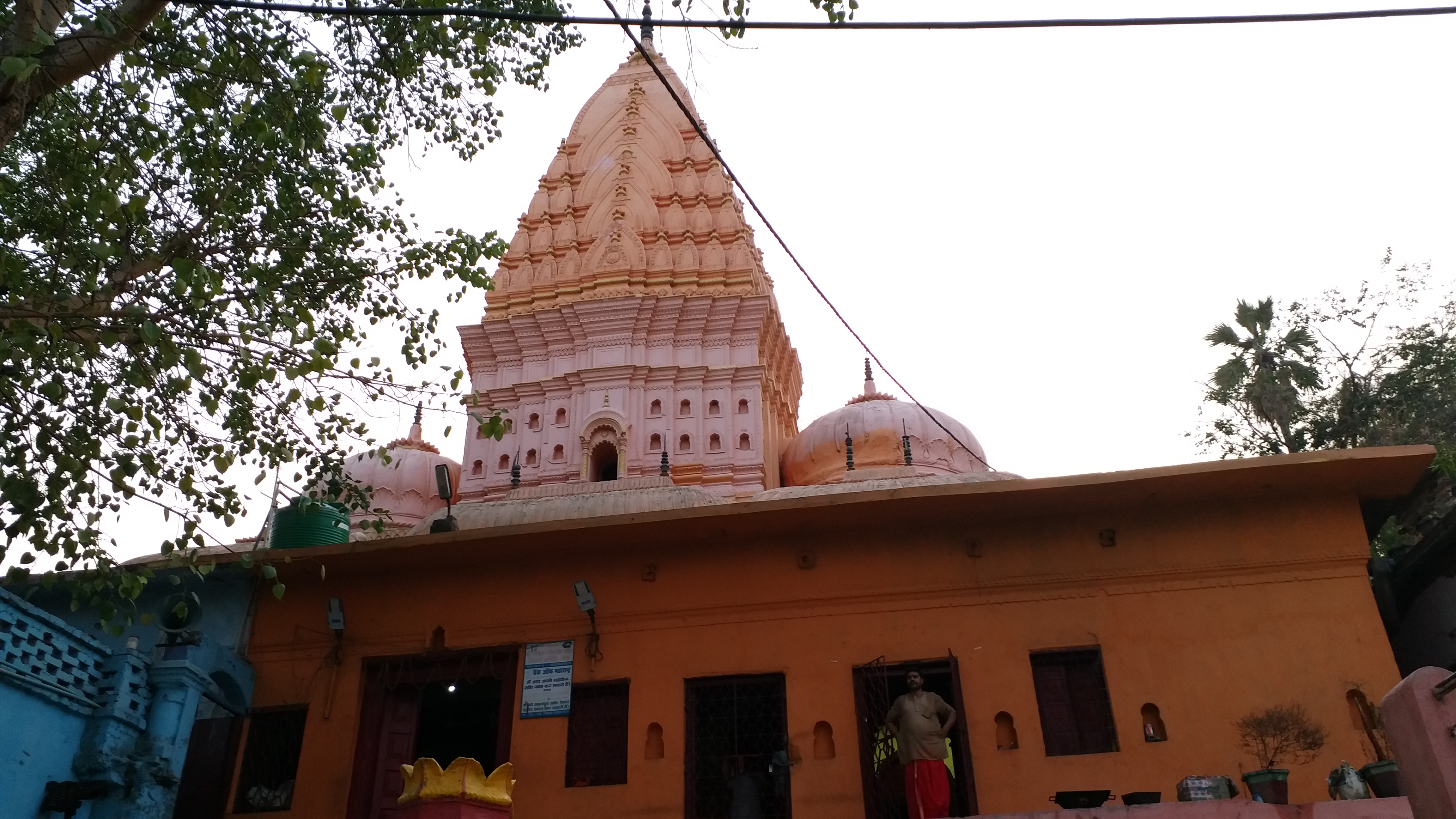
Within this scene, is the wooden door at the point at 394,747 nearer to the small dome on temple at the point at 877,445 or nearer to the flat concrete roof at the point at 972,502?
the flat concrete roof at the point at 972,502

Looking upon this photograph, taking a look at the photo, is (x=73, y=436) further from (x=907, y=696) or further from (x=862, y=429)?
(x=862, y=429)

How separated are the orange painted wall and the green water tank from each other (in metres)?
0.99

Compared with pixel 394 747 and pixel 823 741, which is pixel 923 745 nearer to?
pixel 823 741

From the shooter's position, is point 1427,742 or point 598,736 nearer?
point 1427,742

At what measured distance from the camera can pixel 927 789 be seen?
8.49 meters

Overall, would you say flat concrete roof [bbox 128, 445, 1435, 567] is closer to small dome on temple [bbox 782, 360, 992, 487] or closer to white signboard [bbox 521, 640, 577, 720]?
white signboard [bbox 521, 640, 577, 720]

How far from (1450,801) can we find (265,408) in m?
8.02

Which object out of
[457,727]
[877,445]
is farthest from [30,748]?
[877,445]

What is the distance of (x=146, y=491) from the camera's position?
22.2 feet

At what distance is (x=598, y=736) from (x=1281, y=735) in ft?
18.7

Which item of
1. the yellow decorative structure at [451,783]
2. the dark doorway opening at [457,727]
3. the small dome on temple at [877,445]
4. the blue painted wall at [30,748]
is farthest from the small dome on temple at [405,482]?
the yellow decorative structure at [451,783]

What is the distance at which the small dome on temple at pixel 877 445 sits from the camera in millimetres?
22547

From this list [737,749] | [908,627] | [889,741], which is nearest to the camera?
[889,741]

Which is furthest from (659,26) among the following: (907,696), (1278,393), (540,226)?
(540,226)
